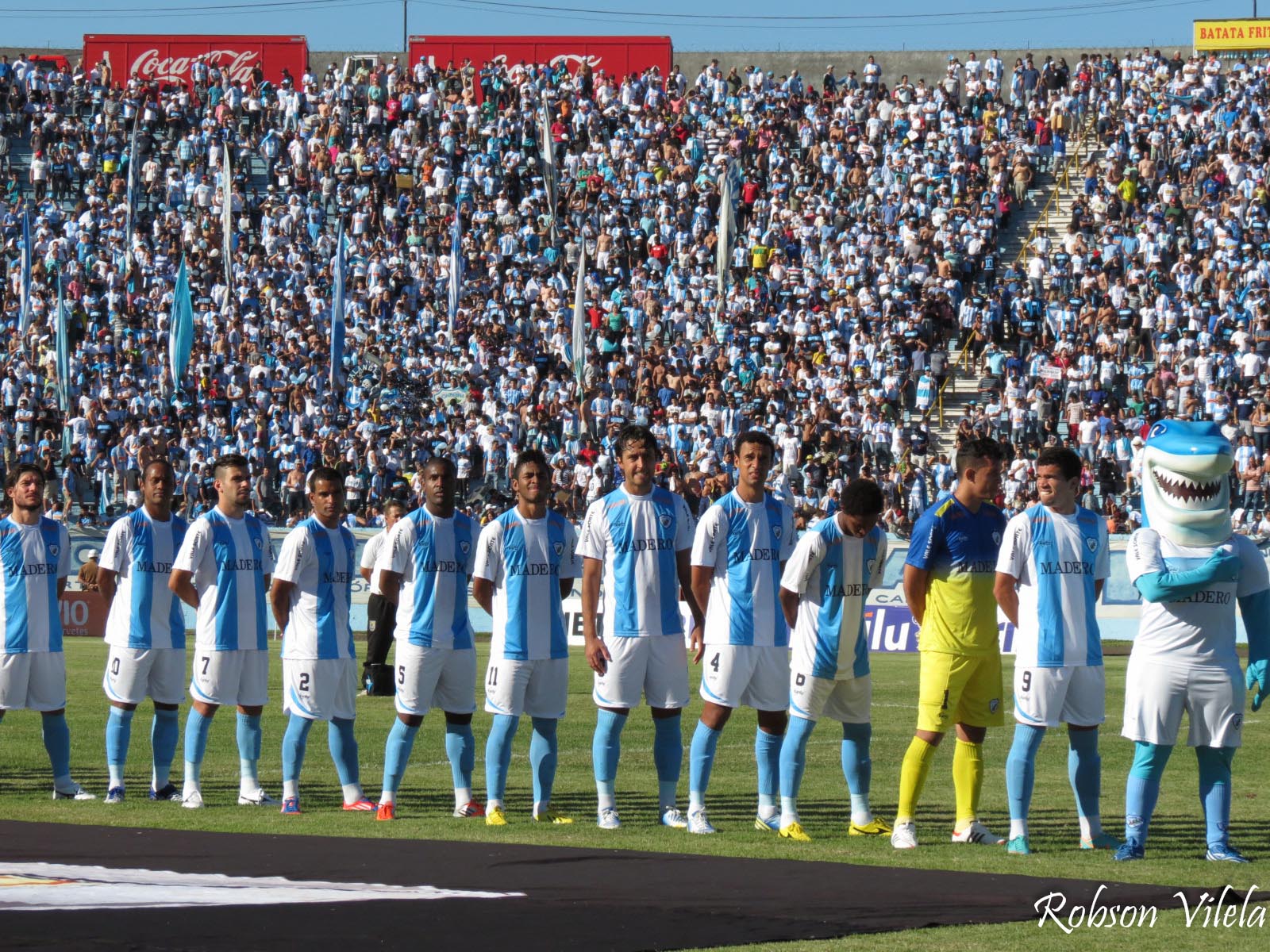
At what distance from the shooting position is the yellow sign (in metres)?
45.7

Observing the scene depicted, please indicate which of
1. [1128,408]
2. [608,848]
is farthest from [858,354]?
[608,848]

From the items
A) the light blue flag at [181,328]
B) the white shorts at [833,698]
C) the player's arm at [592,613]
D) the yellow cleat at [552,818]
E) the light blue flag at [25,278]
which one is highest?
the light blue flag at [25,278]

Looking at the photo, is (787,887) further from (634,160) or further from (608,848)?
(634,160)

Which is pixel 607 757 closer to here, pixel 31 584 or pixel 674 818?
pixel 674 818

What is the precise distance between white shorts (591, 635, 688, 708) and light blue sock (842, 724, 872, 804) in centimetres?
93

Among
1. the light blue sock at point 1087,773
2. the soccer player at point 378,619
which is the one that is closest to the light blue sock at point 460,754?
the light blue sock at point 1087,773

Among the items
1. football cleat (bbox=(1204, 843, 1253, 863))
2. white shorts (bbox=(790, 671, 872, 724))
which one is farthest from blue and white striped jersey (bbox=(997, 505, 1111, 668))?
football cleat (bbox=(1204, 843, 1253, 863))

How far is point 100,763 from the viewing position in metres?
13.9

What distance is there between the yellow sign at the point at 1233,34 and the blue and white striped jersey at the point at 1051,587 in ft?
129

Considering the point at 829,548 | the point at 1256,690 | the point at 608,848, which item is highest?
the point at 829,548

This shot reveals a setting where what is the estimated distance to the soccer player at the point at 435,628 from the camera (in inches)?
432

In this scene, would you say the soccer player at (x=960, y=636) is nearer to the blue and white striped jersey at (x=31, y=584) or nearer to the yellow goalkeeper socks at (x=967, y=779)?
the yellow goalkeeper socks at (x=967, y=779)

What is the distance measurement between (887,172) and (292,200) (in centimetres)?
1402

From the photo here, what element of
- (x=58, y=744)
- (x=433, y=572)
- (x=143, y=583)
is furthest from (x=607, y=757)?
(x=58, y=744)
